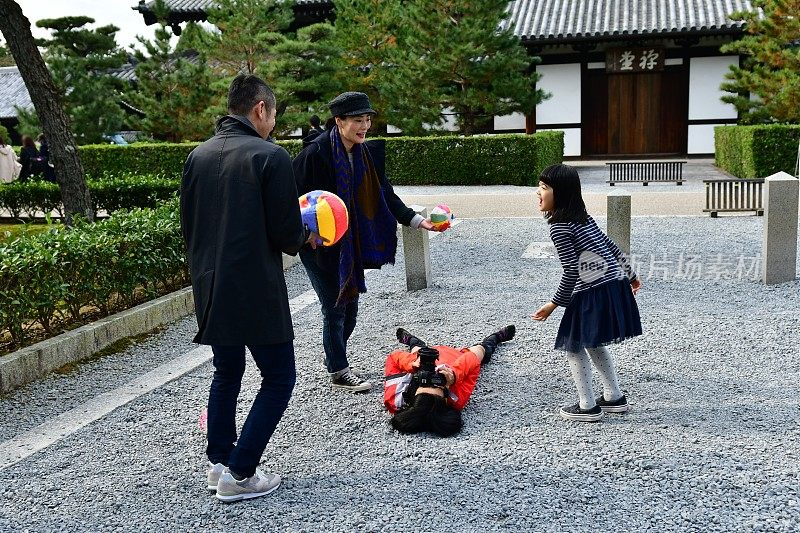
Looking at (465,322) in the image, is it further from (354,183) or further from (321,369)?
(354,183)

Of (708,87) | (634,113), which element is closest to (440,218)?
(708,87)

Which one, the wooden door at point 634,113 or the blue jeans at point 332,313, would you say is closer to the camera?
the blue jeans at point 332,313

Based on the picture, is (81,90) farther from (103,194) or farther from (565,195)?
(565,195)

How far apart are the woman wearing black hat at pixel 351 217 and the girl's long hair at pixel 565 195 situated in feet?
3.34

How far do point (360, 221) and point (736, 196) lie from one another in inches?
289

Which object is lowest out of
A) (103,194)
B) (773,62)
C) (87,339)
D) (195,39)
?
(87,339)

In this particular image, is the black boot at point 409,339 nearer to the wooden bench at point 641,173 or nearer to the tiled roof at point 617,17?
the wooden bench at point 641,173

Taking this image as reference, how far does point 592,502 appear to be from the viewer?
3086 mm

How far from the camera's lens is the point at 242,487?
322 cm

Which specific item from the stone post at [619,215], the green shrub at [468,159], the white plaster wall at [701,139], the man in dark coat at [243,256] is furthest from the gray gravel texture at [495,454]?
the white plaster wall at [701,139]

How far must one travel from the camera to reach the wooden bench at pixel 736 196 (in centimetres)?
1024

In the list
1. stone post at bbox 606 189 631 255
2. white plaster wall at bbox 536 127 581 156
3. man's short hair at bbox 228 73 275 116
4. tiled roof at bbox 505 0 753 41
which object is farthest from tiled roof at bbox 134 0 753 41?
man's short hair at bbox 228 73 275 116

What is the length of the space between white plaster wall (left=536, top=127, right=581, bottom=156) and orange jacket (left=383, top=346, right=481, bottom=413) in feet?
56.0

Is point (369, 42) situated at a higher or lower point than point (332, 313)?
higher
